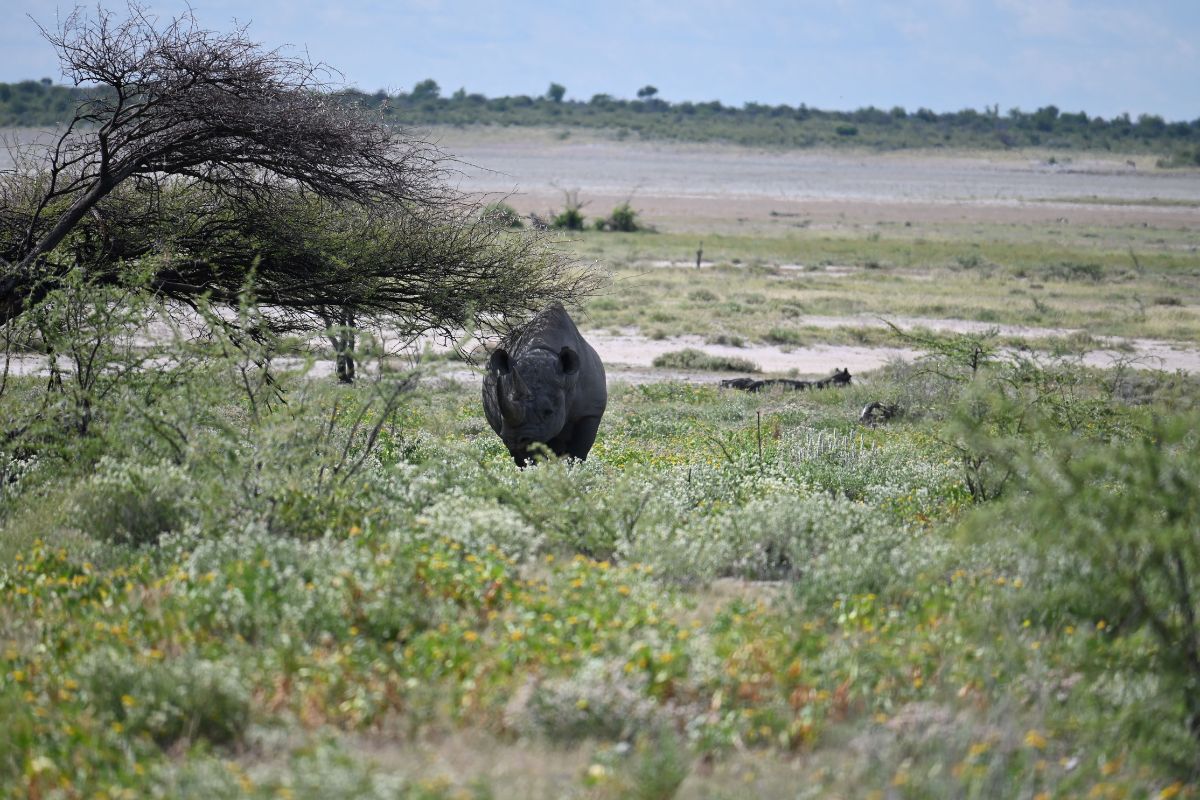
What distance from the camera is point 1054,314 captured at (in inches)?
1235

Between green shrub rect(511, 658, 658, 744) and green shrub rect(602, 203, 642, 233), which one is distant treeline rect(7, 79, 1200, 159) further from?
green shrub rect(511, 658, 658, 744)

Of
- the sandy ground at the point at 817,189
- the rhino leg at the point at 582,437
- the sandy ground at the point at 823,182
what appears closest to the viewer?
the rhino leg at the point at 582,437

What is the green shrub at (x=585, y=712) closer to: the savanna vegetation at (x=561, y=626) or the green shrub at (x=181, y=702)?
the savanna vegetation at (x=561, y=626)

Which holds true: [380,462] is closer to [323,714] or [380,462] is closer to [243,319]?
[243,319]

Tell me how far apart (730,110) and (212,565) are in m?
165

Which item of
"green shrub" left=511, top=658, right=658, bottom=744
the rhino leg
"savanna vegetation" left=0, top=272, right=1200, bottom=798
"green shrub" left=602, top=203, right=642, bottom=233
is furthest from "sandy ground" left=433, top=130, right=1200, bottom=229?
"green shrub" left=511, top=658, right=658, bottom=744

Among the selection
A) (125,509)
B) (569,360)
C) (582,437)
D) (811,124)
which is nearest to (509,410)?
(569,360)

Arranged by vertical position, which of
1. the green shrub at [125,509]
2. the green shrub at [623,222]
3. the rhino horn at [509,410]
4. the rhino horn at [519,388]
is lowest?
the green shrub at [125,509]

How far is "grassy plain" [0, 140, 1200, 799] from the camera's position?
4738 mm

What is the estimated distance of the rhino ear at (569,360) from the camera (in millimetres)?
10250

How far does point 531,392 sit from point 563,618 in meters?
4.31

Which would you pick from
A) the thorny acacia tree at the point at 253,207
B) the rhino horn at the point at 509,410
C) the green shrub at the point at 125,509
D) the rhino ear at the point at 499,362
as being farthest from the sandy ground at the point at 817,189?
the green shrub at the point at 125,509

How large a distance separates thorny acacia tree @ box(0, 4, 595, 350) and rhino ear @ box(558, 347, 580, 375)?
2452 mm

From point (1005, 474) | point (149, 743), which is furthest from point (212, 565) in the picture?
point (1005, 474)
